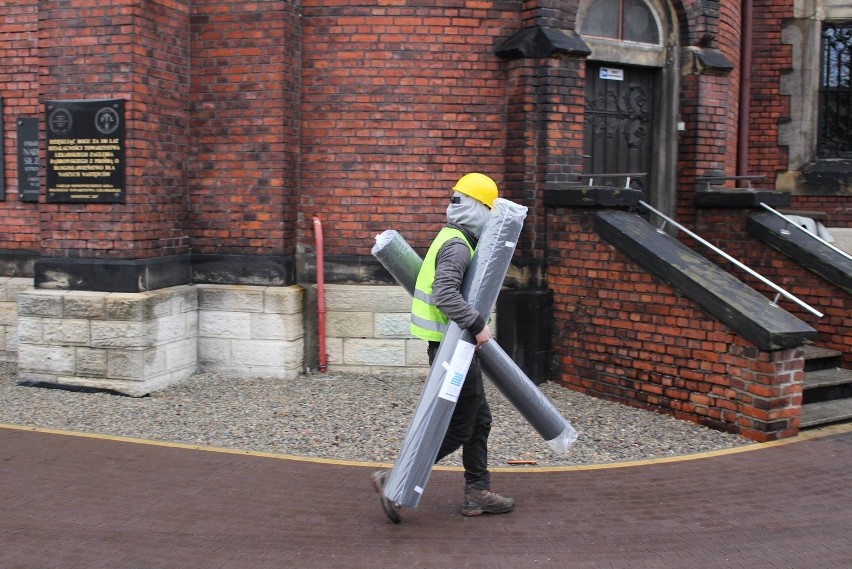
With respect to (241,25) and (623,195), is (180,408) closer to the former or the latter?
(241,25)

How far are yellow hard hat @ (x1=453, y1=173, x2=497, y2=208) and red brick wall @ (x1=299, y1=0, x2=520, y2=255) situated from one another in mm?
3572

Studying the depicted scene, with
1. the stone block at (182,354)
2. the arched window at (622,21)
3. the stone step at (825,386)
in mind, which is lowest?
the stone step at (825,386)

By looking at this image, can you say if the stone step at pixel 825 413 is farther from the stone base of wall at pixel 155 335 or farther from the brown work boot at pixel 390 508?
the stone base of wall at pixel 155 335

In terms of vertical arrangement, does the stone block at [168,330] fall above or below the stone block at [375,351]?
above

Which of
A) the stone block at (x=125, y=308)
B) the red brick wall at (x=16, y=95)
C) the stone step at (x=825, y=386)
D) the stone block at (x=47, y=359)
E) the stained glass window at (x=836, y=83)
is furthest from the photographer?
the stained glass window at (x=836, y=83)

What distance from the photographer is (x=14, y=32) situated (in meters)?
9.42

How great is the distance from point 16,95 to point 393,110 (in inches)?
156

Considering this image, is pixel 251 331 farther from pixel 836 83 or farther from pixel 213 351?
pixel 836 83

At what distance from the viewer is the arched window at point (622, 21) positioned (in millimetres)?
9523

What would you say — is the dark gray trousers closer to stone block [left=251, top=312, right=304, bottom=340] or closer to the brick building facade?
the brick building facade

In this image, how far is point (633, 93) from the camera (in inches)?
396

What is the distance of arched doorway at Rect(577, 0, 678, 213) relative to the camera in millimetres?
9617

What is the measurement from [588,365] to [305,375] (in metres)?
2.71

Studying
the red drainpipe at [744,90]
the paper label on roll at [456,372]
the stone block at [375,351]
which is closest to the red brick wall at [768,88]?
the red drainpipe at [744,90]
